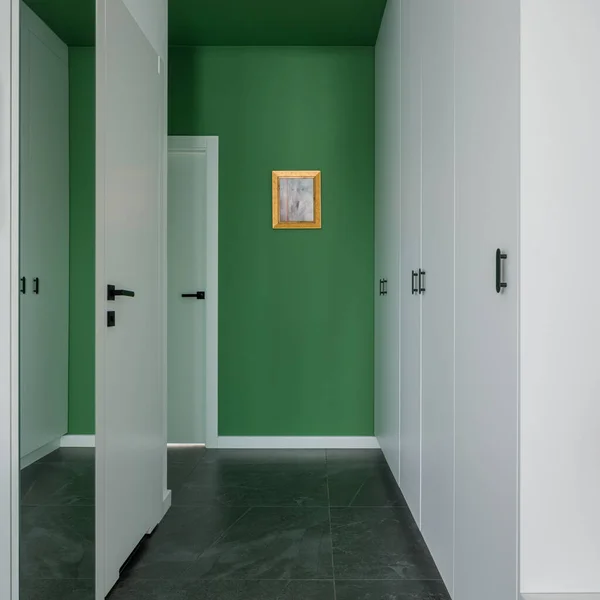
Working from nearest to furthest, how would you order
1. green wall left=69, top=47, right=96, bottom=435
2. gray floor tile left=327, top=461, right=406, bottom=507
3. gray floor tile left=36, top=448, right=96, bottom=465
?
gray floor tile left=36, top=448, right=96, bottom=465 → green wall left=69, top=47, right=96, bottom=435 → gray floor tile left=327, top=461, right=406, bottom=507

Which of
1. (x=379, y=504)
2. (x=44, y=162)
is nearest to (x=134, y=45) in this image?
(x=44, y=162)

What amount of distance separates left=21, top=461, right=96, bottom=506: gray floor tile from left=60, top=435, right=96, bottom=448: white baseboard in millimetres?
48

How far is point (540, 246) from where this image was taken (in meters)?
1.23

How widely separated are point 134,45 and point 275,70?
6.03 feet

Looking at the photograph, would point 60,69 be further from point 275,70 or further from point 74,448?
point 275,70

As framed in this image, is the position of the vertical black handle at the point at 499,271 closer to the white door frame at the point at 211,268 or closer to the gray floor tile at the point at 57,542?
the gray floor tile at the point at 57,542

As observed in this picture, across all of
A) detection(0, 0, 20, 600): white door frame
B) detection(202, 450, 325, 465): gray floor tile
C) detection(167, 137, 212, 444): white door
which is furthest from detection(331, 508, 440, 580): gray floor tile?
detection(167, 137, 212, 444): white door

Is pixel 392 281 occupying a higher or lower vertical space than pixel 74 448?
higher

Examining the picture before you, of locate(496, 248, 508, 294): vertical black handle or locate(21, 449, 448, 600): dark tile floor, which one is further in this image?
locate(21, 449, 448, 600): dark tile floor

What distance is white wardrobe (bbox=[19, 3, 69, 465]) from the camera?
1422 millimetres

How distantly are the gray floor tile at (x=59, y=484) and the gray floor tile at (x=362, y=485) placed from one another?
4.66 feet

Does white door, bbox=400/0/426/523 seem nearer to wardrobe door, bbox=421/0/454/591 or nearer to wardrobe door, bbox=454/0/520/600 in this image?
wardrobe door, bbox=421/0/454/591

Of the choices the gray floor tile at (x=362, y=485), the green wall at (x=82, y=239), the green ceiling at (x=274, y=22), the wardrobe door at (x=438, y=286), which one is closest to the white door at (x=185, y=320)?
the green ceiling at (x=274, y=22)

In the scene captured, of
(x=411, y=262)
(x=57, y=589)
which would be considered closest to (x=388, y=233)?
(x=411, y=262)
